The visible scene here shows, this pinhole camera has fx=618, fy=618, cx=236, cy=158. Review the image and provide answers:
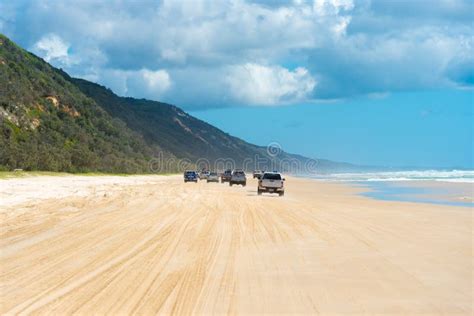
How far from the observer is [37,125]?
67.4 meters

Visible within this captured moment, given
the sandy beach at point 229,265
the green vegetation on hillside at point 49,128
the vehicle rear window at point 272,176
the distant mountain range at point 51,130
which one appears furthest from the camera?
the distant mountain range at point 51,130

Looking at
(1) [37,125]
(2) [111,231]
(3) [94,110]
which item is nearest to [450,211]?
(2) [111,231]

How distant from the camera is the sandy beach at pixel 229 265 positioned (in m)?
8.23

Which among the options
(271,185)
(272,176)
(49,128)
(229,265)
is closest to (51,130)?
(49,128)

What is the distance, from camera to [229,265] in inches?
442

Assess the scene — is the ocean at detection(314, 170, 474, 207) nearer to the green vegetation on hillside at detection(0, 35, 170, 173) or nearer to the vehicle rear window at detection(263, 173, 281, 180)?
the vehicle rear window at detection(263, 173, 281, 180)

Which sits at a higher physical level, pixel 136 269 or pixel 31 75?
pixel 31 75

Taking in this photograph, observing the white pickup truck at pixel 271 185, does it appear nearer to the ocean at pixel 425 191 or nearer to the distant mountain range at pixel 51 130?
the ocean at pixel 425 191

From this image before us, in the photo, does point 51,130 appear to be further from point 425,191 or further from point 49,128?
point 425,191

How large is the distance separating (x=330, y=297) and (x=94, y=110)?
→ 90362mm

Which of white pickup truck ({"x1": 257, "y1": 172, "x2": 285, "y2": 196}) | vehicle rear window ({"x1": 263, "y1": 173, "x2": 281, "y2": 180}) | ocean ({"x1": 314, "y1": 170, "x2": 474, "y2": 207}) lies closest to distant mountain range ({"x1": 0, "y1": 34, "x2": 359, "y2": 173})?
white pickup truck ({"x1": 257, "y1": 172, "x2": 285, "y2": 196})

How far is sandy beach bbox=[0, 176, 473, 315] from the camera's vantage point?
8227 millimetres

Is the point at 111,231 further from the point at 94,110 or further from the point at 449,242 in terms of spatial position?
the point at 94,110

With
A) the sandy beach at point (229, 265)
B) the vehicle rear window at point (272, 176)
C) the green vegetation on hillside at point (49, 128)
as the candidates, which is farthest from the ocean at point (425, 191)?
the green vegetation on hillside at point (49, 128)
